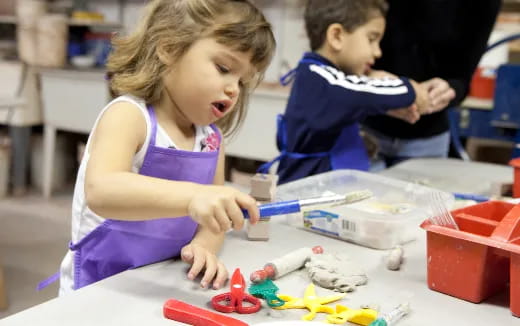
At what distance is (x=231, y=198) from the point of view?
0.69 meters

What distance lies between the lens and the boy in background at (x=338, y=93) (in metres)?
1.34

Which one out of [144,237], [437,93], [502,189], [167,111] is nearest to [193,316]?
[144,237]

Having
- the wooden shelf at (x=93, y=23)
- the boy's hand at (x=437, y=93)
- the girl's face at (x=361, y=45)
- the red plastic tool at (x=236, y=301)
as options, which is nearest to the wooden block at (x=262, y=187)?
the red plastic tool at (x=236, y=301)

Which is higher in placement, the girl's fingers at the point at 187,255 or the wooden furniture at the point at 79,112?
the girl's fingers at the point at 187,255

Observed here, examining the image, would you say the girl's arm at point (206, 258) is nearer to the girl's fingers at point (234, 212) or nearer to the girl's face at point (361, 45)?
the girl's fingers at point (234, 212)

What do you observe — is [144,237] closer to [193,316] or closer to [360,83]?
[193,316]

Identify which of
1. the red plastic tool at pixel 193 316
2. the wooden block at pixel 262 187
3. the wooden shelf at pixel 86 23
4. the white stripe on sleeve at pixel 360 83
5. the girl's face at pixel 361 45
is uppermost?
the girl's face at pixel 361 45

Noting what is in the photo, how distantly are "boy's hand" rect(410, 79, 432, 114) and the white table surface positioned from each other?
54 cm

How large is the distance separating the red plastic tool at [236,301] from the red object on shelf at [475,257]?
9.7 inches

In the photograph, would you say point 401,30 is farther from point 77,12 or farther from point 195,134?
point 77,12

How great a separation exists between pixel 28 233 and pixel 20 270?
484 mm

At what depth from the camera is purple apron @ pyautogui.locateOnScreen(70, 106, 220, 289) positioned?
913mm

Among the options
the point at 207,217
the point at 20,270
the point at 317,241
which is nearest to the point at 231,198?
the point at 207,217

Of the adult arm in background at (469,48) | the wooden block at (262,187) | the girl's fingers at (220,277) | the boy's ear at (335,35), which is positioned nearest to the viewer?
the girl's fingers at (220,277)
